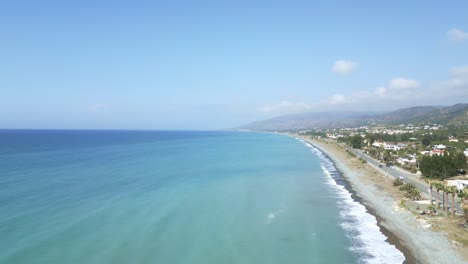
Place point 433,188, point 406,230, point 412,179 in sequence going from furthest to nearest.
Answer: point 412,179
point 433,188
point 406,230

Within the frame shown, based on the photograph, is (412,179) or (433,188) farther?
(412,179)

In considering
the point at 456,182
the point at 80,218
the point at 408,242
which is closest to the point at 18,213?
the point at 80,218

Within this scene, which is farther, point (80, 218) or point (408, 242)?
point (80, 218)

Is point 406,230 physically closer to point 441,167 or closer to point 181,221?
point 181,221

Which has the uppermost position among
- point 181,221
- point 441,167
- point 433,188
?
point 441,167

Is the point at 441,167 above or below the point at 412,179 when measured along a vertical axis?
above

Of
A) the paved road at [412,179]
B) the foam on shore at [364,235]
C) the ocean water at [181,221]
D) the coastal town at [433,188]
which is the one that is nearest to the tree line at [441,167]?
the coastal town at [433,188]

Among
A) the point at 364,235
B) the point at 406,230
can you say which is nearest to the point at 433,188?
the point at 406,230

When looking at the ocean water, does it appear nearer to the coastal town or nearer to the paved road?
the coastal town

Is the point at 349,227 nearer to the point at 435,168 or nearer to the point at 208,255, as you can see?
the point at 208,255

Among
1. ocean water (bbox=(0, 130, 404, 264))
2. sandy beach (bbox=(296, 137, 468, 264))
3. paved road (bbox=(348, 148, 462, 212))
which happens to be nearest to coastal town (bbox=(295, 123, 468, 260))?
paved road (bbox=(348, 148, 462, 212))

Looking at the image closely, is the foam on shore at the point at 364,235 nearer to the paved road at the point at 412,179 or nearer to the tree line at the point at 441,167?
the paved road at the point at 412,179
